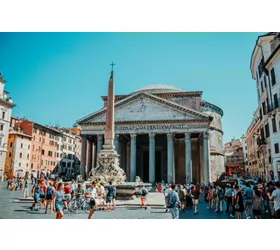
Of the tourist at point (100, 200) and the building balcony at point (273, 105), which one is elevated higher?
the building balcony at point (273, 105)

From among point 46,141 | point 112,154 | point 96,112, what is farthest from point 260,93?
point 46,141

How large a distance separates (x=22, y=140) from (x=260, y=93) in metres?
29.4

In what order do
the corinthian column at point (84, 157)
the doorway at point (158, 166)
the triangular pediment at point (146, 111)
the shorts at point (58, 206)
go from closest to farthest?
1. the shorts at point (58, 206)
2. the triangular pediment at point (146, 111)
3. the corinthian column at point (84, 157)
4. the doorway at point (158, 166)

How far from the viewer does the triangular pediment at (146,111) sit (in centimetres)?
2498

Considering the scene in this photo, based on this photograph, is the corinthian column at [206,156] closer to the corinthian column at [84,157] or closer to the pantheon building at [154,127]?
the pantheon building at [154,127]

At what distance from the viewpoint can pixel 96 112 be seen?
26359mm

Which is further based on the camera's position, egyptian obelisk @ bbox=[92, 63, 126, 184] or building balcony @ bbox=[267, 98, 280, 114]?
building balcony @ bbox=[267, 98, 280, 114]

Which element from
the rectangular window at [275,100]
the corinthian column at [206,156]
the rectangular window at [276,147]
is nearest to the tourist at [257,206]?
the rectangular window at [275,100]

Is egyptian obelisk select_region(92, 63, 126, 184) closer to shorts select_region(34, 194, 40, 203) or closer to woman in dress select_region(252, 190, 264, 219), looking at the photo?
shorts select_region(34, 194, 40, 203)

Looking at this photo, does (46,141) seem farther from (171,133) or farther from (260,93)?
(260,93)

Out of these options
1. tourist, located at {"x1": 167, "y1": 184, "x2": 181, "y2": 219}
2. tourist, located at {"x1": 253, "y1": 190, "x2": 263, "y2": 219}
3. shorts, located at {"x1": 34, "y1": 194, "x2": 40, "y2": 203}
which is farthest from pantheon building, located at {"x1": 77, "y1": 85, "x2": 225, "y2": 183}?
tourist, located at {"x1": 167, "y1": 184, "x2": 181, "y2": 219}

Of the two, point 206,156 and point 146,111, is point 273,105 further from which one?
point 146,111

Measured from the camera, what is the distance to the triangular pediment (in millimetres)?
24984

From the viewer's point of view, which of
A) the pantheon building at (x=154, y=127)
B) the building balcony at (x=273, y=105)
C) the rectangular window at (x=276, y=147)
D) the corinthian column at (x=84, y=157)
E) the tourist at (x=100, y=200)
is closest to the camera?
the tourist at (x=100, y=200)
